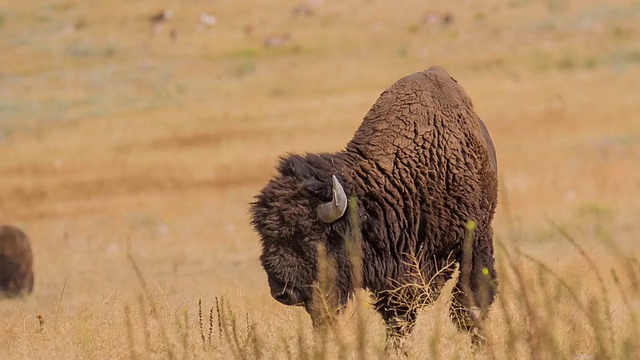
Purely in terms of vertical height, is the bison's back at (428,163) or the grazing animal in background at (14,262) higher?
the grazing animal in background at (14,262)

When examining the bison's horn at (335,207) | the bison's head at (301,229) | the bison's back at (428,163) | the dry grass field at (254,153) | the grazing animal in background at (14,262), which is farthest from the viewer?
the grazing animal in background at (14,262)

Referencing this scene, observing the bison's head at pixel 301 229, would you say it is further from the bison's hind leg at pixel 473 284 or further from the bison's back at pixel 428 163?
the bison's hind leg at pixel 473 284

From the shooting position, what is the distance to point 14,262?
1391cm

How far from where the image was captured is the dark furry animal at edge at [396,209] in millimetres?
6816

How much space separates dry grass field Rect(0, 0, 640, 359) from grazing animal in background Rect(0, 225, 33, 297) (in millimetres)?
424

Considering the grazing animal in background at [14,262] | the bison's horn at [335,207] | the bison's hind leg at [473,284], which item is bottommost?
the bison's hind leg at [473,284]

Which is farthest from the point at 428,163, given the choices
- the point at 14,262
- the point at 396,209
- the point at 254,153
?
the point at 254,153

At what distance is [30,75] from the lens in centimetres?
4875

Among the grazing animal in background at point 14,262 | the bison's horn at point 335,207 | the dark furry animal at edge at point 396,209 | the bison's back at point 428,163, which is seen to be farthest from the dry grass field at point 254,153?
the bison's horn at point 335,207

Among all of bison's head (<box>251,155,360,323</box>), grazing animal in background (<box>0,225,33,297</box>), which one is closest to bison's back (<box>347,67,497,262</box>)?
bison's head (<box>251,155,360,323</box>)

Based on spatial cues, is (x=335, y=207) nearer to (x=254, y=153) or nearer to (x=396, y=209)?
(x=396, y=209)

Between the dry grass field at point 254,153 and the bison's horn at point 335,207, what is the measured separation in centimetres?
65

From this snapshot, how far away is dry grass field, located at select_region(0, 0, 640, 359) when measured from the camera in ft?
20.2

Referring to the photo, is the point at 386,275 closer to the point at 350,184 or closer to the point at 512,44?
the point at 350,184
